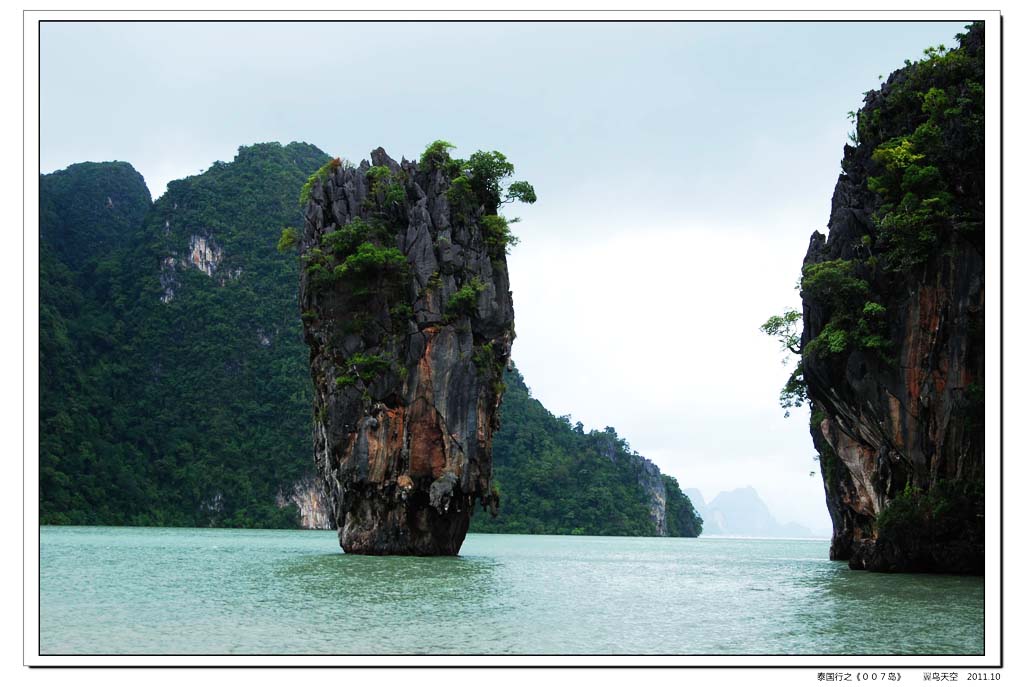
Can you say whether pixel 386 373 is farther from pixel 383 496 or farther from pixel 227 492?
pixel 227 492

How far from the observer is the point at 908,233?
18.3 meters

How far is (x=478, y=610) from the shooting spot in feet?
44.1

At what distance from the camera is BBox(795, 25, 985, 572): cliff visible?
55.1 feet

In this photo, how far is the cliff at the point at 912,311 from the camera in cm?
1680

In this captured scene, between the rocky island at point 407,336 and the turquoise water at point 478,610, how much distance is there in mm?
2338

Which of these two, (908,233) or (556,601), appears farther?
(908,233)

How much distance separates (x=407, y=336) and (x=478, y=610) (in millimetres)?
12074

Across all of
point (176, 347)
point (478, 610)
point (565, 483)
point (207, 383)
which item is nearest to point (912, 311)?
point (478, 610)

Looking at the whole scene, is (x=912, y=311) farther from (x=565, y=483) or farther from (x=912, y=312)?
(x=565, y=483)

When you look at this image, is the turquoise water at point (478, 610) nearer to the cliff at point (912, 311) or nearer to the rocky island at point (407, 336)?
the cliff at point (912, 311)

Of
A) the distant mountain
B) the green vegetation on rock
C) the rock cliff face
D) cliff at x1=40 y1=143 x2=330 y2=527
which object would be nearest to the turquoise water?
the rock cliff face

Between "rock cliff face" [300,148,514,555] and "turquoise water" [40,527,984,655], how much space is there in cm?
232

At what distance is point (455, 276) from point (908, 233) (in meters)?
11.1

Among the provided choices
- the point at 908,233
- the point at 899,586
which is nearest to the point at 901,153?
the point at 908,233
